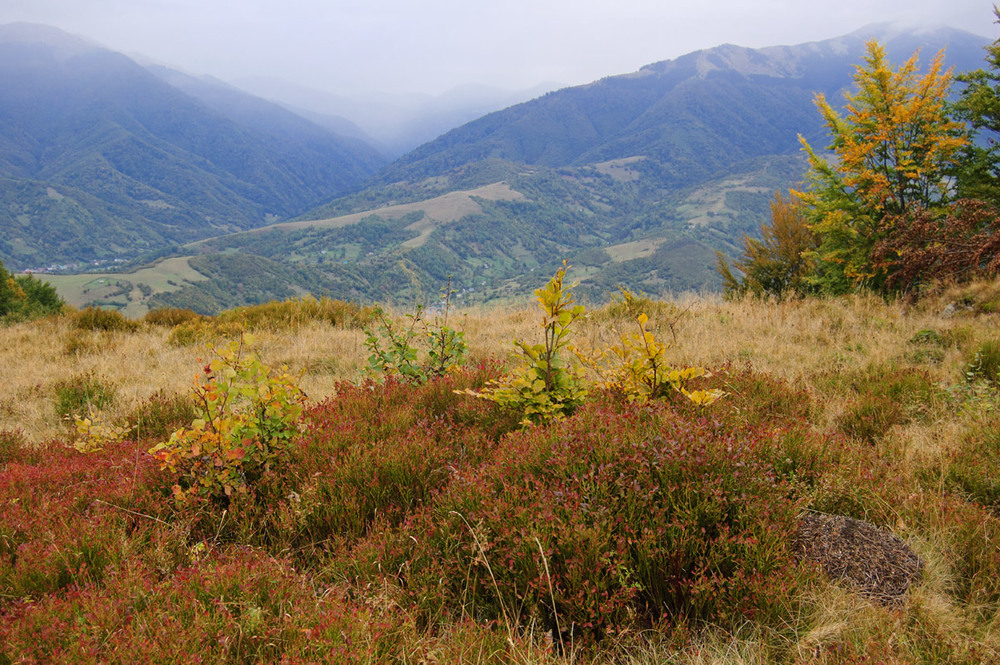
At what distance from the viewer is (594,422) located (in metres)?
2.94

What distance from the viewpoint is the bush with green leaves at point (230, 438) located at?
9.09 feet

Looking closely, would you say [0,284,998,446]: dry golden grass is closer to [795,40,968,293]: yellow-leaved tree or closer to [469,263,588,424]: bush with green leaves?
[469,263,588,424]: bush with green leaves

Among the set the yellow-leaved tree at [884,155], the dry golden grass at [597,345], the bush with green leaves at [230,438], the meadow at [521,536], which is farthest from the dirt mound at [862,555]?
the yellow-leaved tree at [884,155]

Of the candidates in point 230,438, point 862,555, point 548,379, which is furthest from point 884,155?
point 230,438

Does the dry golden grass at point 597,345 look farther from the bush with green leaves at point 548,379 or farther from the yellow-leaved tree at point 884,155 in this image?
the yellow-leaved tree at point 884,155

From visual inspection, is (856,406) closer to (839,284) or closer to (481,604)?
(481,604)

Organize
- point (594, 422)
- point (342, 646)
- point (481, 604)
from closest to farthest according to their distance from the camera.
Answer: point (342, 646) < point (481, 604) < point (594, 422)

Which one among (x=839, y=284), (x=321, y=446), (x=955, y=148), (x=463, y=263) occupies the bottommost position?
(x=463, y=263)

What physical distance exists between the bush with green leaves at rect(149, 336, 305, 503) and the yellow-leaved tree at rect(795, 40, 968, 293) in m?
11.2

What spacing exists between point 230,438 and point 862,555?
3331 millimetres

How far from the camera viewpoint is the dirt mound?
2072 millimetres

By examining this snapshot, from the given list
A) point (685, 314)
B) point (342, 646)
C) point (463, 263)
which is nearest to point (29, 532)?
point (342, 646)

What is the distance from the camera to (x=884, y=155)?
10.2 m

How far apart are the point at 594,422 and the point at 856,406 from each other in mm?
2520
